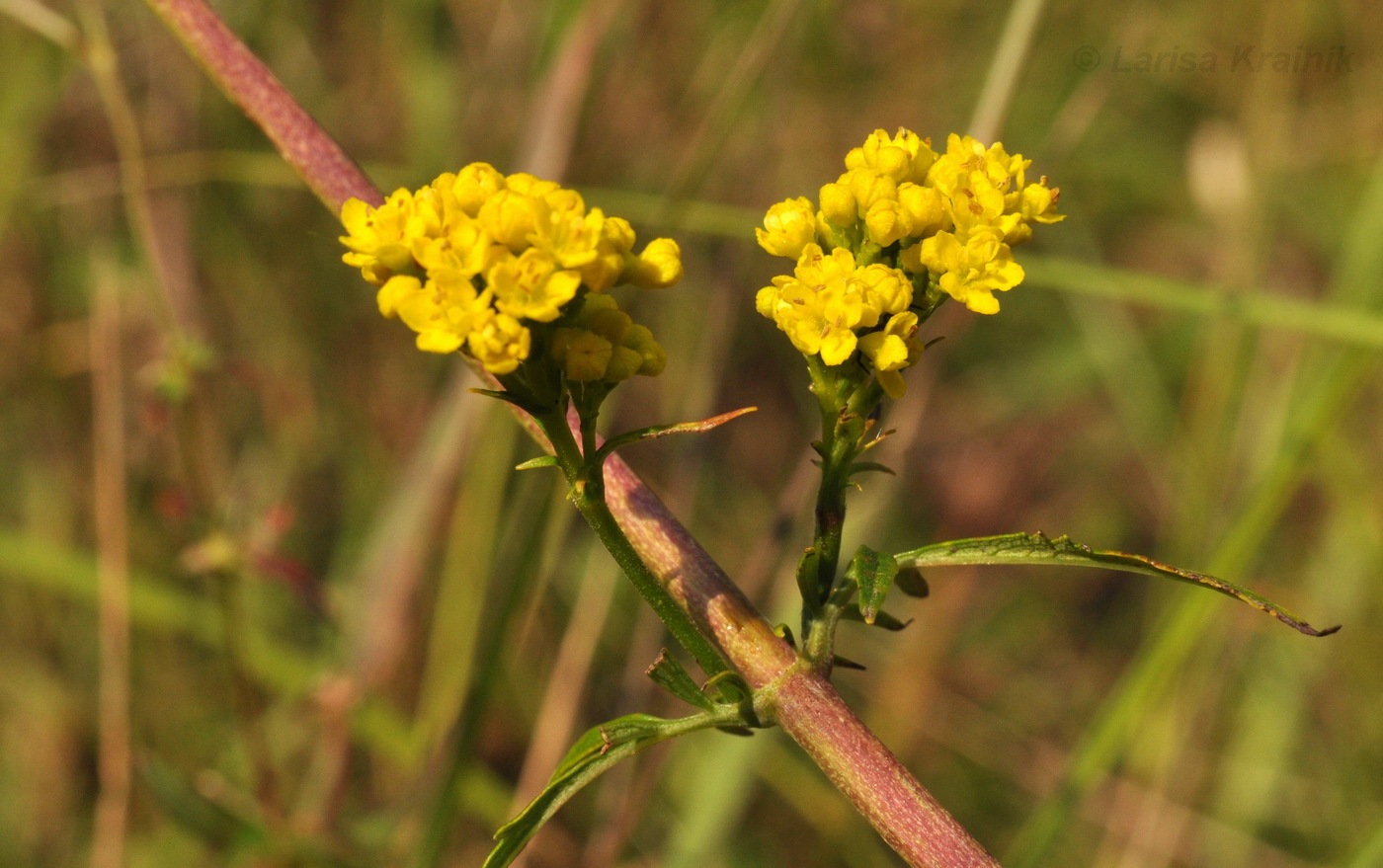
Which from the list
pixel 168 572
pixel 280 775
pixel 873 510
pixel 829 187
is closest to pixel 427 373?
pixel 168 572

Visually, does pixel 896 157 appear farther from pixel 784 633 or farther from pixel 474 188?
pixel 784 633

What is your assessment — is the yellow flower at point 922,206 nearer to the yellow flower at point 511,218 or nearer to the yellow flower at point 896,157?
the yellow flower at point 896,157

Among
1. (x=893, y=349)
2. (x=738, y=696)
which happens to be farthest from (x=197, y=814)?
(x=893, y=349)

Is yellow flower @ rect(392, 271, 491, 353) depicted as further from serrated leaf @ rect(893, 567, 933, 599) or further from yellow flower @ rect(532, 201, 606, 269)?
serrated leaf @ rect(893, 567, 933, 599)

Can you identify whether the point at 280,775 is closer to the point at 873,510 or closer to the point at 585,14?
the point at 873,510

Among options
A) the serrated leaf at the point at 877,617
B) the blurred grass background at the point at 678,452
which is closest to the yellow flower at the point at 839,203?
the serrated leaf at the point at 877,617

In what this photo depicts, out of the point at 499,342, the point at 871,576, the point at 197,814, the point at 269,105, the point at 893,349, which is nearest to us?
the point at 499,342
